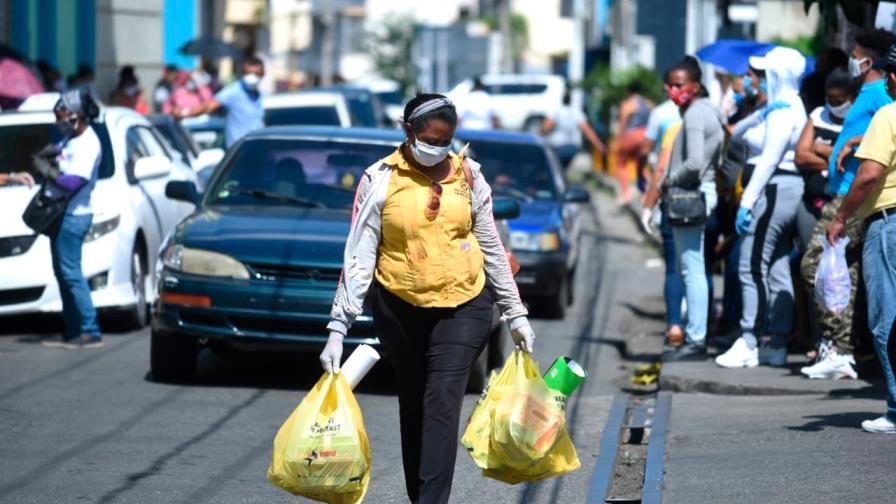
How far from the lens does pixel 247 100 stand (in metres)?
16.9

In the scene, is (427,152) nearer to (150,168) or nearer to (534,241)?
(150,168)

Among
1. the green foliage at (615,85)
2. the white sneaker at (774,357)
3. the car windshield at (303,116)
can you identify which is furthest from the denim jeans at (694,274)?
the green foliage at (615,85)

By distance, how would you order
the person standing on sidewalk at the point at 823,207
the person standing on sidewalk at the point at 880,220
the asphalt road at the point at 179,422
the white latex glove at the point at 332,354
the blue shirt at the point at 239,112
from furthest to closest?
the blue shirt at the point at 239,112, the person standing on sidewalk at the point at 823,207, the person standing on sidewalk at the point at 880,220, the asphalt road at the point at 179,422, the white latex glove at the point at 332,354

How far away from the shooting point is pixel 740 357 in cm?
1053

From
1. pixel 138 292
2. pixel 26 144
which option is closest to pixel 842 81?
pixel 138 292

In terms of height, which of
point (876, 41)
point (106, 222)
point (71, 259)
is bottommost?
point (71, 259)

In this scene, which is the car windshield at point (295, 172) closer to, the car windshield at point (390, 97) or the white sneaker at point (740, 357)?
the white sneaker at point (740, 357)

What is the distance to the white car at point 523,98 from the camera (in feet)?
156

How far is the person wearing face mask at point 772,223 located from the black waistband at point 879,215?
2.13 meters

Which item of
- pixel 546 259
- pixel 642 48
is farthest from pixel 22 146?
pixel 642 48

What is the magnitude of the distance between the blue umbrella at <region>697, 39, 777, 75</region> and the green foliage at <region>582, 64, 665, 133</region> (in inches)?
704

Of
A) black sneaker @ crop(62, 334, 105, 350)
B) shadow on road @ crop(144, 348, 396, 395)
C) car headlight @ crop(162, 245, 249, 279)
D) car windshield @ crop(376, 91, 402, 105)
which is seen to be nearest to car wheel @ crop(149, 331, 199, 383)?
shadow on road @ crop(144, 348, 396, 395)

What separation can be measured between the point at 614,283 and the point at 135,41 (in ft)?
50.5

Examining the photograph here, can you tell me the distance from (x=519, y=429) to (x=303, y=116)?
45.2ft
